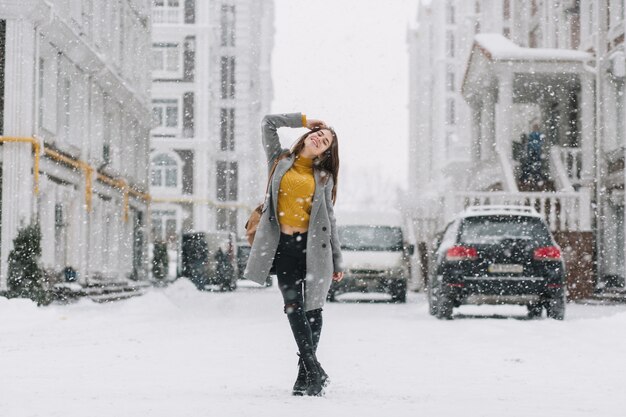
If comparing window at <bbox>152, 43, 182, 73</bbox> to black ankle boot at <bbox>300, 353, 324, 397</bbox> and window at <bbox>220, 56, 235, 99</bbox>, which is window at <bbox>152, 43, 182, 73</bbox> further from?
black ankle boot at <bbox>300, 353, 324, 397</bbox>

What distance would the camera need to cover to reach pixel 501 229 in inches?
586

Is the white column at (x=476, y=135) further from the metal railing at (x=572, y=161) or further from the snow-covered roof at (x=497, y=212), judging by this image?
the snow-covered roof at (x=497, y=212)

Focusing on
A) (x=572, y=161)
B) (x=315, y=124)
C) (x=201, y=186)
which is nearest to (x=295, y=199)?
(x=315, y=124)

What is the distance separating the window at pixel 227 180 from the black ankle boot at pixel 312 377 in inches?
2068

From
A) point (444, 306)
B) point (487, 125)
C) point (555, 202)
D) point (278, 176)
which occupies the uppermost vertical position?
point (487, 125)

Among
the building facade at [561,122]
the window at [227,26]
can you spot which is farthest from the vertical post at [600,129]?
the window at [227,26]

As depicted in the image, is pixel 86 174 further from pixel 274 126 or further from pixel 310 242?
pixel 310 242

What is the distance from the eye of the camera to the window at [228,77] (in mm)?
61531

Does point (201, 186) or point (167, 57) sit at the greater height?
point (167, 57)

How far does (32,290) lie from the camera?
1647 centimetres

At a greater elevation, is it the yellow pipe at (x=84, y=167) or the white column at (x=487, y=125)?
the white column at (x=487, y=125)

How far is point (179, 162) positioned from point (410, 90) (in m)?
45.1

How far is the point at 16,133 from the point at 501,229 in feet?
28.3

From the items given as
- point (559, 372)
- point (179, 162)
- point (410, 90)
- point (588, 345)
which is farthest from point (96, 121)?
point (410, 90)
